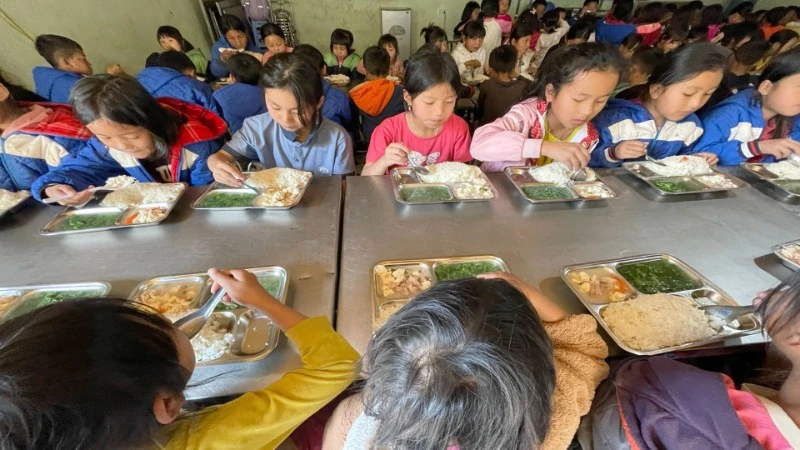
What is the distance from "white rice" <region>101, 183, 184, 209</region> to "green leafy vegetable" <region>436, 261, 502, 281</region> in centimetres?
120

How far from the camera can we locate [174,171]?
1.73 metres

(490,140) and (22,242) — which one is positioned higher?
(490,140)

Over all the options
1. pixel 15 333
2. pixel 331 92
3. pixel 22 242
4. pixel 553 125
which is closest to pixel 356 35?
pixel 331 92

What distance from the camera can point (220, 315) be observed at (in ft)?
3.18

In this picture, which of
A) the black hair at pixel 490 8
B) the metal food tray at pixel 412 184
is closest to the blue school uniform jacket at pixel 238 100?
the metal food tray at pixel 412 184

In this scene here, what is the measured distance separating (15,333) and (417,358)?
69 centimetres

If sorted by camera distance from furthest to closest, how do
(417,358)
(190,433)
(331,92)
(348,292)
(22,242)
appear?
(331,92), (22,242), (348,292), (190,433), (417,358)

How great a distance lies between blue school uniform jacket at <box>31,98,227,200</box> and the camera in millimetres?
1626

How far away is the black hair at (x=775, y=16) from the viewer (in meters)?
5.84

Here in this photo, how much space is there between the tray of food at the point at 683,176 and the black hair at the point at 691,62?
1.38 feet

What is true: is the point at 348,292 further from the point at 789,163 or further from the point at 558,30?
the point at 558,30

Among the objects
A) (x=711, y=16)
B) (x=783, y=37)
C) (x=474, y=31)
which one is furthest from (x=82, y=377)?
(x=711, y=16)

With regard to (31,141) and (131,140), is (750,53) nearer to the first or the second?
(131,140)

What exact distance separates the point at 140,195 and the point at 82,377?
1.15 m
